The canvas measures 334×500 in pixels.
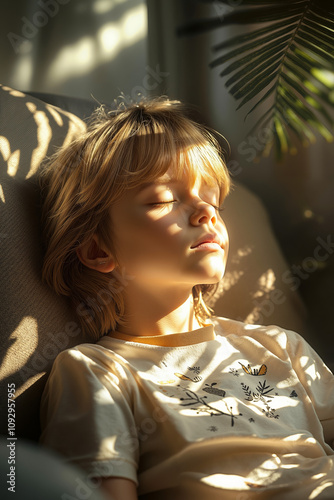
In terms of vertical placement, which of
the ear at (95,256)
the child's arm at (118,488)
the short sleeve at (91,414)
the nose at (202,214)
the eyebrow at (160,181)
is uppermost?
the eyebrow at (160,181)

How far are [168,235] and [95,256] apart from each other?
0.23 metres

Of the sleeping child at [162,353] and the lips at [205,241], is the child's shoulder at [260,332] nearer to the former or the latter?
the sleeping child at [162,353]

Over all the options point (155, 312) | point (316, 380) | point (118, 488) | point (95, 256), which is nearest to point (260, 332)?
point (316, 380)

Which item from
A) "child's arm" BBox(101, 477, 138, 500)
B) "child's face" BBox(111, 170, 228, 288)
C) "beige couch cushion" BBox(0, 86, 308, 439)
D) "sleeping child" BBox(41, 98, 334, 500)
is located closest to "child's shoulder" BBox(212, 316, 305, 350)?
"sleeping child" BBox(41, 98, 334, 500)

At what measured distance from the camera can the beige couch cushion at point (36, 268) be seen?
1.05 metres

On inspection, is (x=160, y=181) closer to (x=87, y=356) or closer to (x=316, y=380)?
(x=87, y=356)

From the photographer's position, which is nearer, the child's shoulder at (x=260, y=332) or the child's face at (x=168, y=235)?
the child's face at (x=168, y=235)

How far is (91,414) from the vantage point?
93 cm

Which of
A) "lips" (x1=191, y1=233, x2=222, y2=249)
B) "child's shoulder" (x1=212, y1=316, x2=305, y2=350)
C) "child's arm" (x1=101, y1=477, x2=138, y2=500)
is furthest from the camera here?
"child's shoulder" (x1=212, y1=316, x2=305, y2=350)

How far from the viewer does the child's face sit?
1124 mm

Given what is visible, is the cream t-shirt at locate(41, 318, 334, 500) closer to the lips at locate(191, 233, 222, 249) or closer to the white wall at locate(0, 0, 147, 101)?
the lips at locate(191, 233, 222, 249)

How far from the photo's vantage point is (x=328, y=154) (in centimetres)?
150

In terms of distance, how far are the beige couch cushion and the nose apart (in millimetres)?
358

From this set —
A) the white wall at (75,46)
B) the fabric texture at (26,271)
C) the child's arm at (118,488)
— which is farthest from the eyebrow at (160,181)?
the white wall at (75,46)
